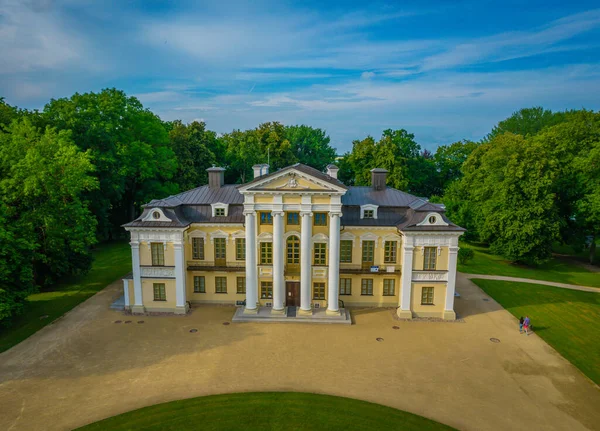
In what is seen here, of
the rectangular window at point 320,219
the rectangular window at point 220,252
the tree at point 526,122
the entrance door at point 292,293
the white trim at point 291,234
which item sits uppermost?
the tree at point 526,122

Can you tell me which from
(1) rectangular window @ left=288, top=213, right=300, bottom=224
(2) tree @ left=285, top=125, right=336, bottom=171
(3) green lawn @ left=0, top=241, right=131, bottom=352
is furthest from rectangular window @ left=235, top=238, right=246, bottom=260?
(2) tree @ left=285, top=125, right=336, bottom=171

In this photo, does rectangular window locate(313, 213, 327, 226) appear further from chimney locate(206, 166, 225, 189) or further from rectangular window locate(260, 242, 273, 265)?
chimney locate(206, 166, 225, 189)

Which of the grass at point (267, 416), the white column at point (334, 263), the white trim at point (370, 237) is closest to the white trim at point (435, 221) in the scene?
the white trim at point (370, 237)

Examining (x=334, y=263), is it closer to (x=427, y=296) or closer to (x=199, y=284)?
(x=427, y=296)

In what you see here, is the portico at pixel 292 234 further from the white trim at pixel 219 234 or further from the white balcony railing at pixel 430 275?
the white balcony railing at pixel 430 275

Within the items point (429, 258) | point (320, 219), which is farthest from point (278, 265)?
point (429, 258)

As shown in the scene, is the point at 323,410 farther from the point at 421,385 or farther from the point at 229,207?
the point at 229,207
